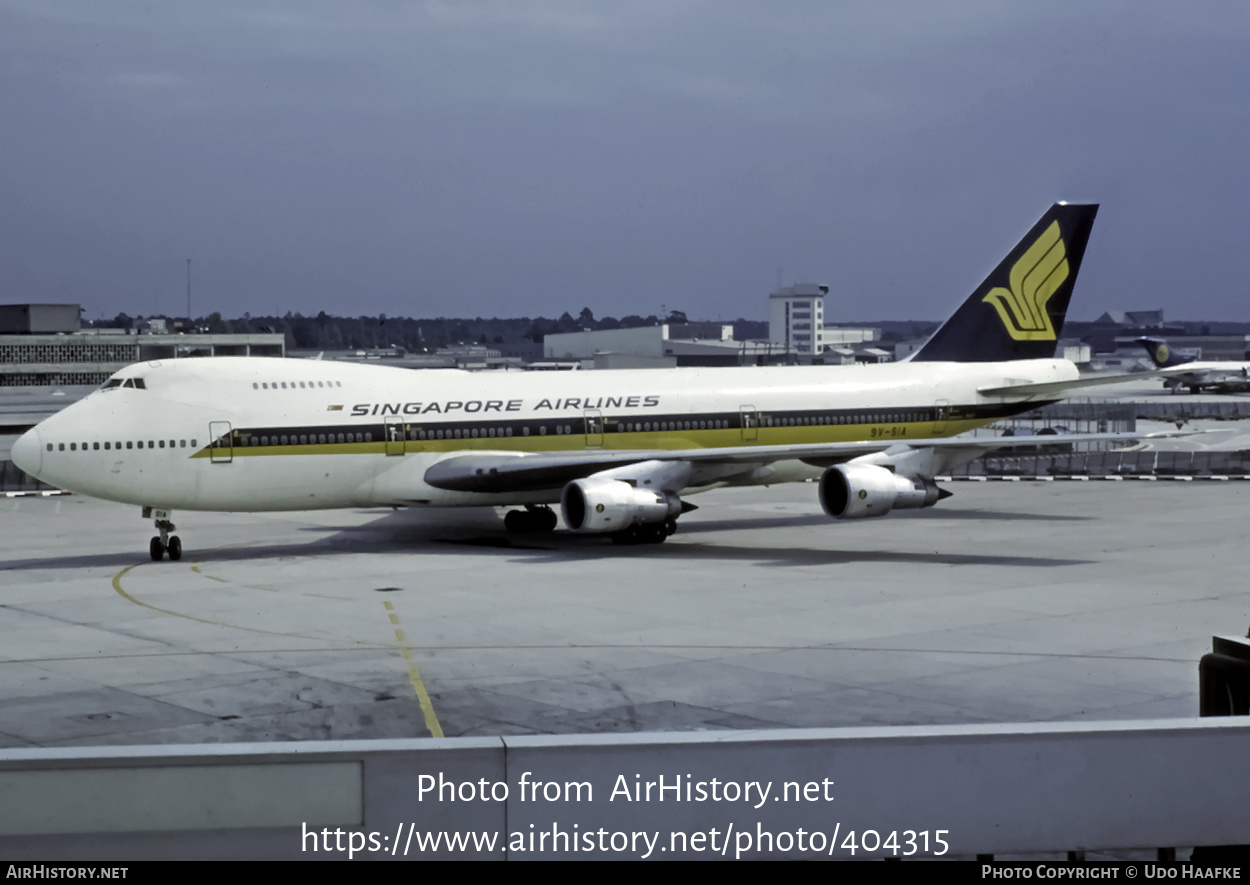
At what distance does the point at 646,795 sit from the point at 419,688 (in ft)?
35.9

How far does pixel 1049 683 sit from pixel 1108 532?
18.9 metres

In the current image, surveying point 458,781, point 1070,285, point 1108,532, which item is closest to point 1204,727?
point 458,781

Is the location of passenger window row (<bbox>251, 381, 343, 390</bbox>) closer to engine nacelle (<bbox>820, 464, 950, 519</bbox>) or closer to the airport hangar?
the airport hangar

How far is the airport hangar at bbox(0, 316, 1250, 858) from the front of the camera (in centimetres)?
1681

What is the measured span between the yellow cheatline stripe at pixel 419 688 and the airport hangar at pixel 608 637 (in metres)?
0.08

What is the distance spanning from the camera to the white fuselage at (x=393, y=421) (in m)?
32.0

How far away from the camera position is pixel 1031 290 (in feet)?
140

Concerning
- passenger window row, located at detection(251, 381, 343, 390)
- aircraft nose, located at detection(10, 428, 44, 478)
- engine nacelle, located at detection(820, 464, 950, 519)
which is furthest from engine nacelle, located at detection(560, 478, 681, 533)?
aircraft nose, located at detection(10, 428, 44, 478)

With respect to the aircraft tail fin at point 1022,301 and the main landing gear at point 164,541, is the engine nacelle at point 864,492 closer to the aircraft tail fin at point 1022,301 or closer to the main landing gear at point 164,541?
the aircraft tail fin at point 1022,301

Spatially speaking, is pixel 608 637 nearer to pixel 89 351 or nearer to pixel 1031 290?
pixel 1031 290

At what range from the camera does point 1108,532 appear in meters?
36.6

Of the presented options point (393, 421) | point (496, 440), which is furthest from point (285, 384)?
point (496, 440)
